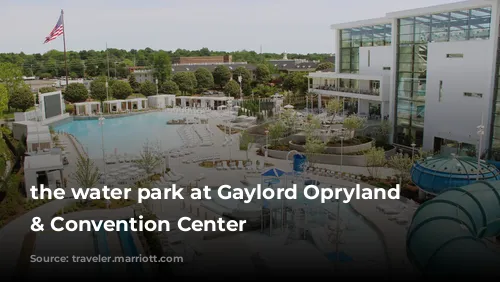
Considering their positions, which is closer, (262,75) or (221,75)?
(221,75)

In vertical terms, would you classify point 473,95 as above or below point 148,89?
above

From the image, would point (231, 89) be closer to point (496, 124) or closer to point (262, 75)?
point (262, 75)

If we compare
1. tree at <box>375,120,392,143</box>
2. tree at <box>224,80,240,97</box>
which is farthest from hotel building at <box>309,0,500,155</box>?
tree at <box>224,80,240,97</box>

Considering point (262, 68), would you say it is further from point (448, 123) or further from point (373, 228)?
point (373, 228)

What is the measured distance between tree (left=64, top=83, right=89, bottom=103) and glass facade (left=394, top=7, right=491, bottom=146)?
29304mm

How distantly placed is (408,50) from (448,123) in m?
4.41

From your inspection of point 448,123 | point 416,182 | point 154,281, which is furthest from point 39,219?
point 448,123

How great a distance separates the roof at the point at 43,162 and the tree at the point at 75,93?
1013 inches

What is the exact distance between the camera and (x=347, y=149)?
69.9 feet

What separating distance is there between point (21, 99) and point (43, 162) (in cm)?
2305

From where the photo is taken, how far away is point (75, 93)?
41.7 meters

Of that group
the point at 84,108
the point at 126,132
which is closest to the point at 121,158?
the point at 126,132

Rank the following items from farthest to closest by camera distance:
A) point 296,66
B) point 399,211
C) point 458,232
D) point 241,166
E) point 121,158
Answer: point 296,66 → point 121,158 → point 241,166 → point 399,211 → point 458,232

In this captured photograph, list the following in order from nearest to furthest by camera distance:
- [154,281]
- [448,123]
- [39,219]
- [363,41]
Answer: [154,281], [39,219], [448,123], [363,41]
